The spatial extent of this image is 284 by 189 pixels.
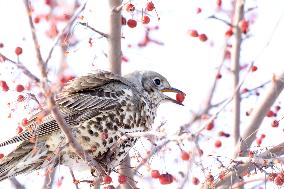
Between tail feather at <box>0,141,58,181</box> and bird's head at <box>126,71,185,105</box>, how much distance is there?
6.44ft

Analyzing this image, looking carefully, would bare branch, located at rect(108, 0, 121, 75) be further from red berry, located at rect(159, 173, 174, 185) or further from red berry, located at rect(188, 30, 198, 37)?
red berry, located at rect(159, 173, 174, 185)

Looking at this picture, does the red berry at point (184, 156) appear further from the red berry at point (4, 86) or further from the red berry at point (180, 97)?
the red berry at point (180, 97)

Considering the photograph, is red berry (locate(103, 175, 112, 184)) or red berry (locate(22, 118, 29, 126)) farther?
red berry (locate(22, 118, 29, 126))

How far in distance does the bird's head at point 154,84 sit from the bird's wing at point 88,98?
541 mm

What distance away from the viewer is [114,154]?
617cm

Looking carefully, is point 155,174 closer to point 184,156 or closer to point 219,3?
point 184,156

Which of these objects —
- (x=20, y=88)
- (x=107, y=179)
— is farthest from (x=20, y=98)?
(x=107, y=179)

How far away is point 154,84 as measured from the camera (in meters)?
7.55

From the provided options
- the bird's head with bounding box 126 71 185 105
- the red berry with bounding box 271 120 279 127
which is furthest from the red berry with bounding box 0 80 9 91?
the red berry with bounding box 271 120 279 127

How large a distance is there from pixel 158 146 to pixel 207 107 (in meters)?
1.38

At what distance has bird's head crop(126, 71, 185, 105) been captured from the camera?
24.2 feet

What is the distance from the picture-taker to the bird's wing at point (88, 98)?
6.04 m

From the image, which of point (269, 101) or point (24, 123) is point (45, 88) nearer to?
point (24, 123)

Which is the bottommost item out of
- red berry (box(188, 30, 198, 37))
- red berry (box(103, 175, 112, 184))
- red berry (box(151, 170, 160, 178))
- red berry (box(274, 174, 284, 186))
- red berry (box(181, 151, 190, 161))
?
red berry (box(274, 174, 284, 186))
